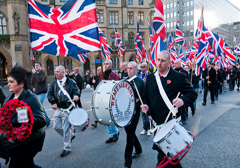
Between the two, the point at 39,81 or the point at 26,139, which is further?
the point at 39,81

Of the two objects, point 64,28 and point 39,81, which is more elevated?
point 64,28

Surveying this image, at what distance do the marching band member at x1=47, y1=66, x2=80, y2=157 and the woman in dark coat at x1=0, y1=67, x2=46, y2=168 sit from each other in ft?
5.06

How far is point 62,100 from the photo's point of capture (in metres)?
4.37

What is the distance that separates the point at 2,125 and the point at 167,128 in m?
2.07

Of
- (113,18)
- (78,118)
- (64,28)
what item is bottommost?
(78,118)

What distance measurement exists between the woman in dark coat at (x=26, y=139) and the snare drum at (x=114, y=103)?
39.0 inches

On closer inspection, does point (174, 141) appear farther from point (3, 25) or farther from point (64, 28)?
point (3, 25)

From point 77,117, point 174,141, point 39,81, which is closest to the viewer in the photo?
point 174,141

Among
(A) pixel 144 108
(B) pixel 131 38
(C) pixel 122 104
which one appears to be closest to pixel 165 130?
(A) pixel 144 108

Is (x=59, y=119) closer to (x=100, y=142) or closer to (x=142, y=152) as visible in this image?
(x=100, y=142)

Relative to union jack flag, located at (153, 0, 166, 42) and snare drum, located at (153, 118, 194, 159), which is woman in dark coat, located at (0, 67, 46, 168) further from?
union jack flag, located at (153, 0, 166, 42)

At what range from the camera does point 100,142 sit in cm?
493

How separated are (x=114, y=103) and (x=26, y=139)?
4.61ft

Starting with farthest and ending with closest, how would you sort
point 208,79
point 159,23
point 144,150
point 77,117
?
point 208,79, point 159,23, point 144,150, point 77,117
